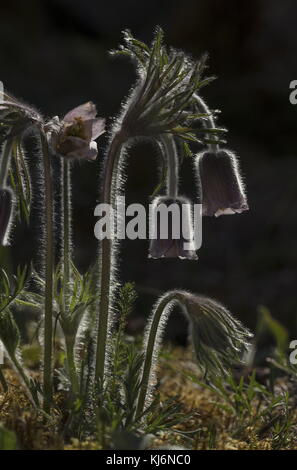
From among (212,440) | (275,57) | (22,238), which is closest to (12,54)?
(22,238)

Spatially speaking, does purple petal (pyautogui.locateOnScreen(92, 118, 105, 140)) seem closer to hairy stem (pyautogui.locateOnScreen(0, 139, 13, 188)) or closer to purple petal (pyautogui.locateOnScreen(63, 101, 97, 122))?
purple petal (pyautogui.locateOnScreen(63, 101, 97, 122))

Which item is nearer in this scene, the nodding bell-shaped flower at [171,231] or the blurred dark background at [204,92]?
the nodding bell-shaped flower at [171,231]

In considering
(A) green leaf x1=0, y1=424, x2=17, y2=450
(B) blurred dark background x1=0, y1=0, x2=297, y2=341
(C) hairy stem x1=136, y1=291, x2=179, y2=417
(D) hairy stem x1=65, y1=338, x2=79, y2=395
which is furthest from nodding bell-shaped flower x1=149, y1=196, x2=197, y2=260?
(B) blurred dark background x1=0, y1=0, x2=297, y2=341

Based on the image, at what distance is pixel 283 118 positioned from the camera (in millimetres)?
5449

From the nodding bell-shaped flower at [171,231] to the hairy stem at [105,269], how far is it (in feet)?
0.44

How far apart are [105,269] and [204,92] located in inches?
143

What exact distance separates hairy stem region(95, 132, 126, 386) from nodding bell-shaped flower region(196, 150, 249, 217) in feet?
0.94

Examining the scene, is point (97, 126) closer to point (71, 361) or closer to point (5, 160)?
point (5, 160)

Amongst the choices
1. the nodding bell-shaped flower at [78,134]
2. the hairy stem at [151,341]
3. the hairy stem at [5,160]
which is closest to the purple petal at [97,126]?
the nodding bell-shaped flower at [78,134]

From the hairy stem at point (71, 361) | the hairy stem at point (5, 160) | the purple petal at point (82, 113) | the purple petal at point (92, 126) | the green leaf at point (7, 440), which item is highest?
the purple petal at point (82, 113)

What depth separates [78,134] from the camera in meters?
1.95

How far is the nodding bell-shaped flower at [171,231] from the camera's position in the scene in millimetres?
1974

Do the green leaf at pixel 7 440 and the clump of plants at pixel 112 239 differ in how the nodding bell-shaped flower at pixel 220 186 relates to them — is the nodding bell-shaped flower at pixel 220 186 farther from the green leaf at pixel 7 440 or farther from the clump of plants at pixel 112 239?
the green leaf at pixel 7 440

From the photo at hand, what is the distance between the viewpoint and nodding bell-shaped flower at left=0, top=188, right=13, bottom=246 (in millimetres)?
1958
